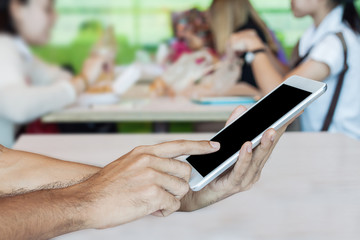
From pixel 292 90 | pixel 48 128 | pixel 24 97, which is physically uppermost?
pixel 292 90

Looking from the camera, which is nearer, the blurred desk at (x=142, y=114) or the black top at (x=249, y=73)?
the blurred desk at (x=142, y=114)

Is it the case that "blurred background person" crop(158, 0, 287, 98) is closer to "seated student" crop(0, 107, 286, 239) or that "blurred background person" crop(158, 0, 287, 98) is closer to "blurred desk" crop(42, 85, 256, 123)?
"blurred desk" crop(42, 85, 256, 123)

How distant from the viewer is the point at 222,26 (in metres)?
2.81

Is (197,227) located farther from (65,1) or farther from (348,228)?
(65,1)

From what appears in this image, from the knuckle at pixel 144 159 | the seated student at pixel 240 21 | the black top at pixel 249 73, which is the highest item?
the knuckle at pixel 144 159

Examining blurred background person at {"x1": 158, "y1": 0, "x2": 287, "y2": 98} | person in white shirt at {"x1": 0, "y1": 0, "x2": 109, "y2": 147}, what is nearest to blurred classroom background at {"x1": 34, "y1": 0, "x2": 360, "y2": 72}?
blurred background person at {"x1": 158, "y1": 0, "x2": 287, "y2": 98}

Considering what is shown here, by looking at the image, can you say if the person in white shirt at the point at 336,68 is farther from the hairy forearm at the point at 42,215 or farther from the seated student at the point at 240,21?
the hairy forearm at the point at 42,215

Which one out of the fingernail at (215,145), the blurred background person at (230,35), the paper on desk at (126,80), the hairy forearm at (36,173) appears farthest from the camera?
the blurred background person at (230,35)

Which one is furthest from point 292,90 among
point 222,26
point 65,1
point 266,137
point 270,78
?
point 65,1

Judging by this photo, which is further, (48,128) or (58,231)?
(48,128)

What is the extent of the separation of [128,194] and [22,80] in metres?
1.56

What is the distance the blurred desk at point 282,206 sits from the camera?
0.66 metres

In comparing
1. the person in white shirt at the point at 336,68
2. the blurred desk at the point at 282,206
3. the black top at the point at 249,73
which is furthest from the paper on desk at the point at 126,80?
the blurred desk at the point at 282,206

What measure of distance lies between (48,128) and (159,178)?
2200 mm
